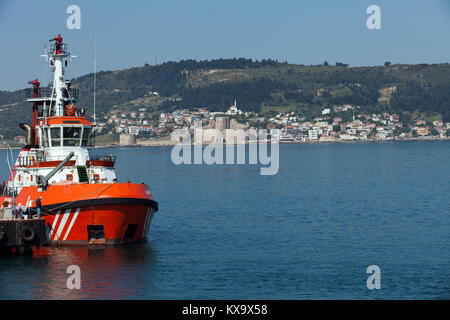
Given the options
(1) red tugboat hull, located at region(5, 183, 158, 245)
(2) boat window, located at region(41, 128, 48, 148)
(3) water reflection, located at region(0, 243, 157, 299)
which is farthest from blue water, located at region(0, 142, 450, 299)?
(2) boat window, located at region(41, 128, 48, 148)

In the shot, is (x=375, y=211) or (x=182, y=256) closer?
(x=182, y=256)

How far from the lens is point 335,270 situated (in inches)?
1272

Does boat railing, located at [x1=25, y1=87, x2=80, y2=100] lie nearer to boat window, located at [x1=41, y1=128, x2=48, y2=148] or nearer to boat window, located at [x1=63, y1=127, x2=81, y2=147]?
boat window, located at [x1=63, y1=127, x2=81, y2=147]

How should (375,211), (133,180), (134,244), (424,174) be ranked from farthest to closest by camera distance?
1. (424,174)
2. (133,180)
3. (375,211)
4. (134,244)

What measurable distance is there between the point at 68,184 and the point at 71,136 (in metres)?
4.31

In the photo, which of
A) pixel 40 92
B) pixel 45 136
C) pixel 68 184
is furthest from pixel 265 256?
pixel 40 92

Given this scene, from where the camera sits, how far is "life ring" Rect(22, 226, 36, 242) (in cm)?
3519

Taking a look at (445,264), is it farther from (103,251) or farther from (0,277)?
(0,277)

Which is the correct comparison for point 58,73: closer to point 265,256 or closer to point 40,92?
point 40,92

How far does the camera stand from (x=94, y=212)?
35.2 metres

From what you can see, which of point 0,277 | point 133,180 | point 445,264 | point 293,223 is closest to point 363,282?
point 445,264

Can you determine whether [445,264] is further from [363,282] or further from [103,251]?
[103,251]
